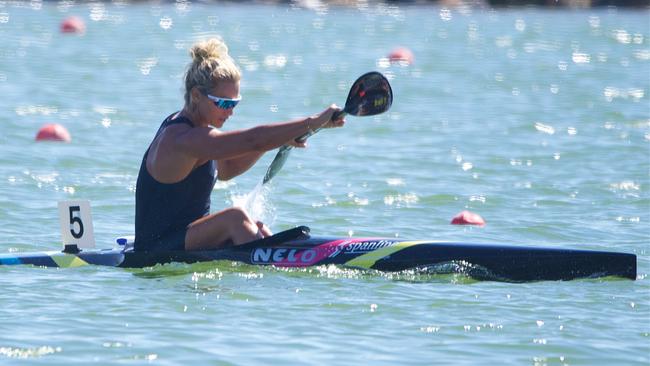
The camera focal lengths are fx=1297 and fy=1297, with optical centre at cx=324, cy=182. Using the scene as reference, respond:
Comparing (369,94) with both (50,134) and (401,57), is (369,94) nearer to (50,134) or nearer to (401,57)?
(50,134)

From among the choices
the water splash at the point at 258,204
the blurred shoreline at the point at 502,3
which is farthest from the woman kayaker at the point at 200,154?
the blurred shoreline at the point at 502,3

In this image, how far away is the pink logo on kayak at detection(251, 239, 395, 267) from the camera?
24.5ft

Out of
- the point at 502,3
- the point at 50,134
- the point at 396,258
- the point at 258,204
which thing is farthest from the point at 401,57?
the point at 502,3

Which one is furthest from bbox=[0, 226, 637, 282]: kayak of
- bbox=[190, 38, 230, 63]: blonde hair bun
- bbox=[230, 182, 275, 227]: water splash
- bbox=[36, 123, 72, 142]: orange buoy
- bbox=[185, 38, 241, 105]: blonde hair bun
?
bbox=[36, 123, 72, 142]: orange buoy

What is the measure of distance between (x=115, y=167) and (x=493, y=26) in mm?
31544

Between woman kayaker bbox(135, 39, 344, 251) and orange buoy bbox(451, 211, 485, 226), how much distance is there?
276 centimetres

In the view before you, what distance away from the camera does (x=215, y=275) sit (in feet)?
24.0

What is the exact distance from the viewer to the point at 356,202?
10.9 m

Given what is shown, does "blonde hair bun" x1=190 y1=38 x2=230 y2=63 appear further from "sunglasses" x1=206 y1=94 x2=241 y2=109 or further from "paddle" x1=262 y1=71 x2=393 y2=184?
"paddle" x1=262 y1=71 x2=393 y2=184

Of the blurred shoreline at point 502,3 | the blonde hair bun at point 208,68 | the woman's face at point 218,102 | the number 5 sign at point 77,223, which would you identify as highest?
the blurred shoreline at point 502,3

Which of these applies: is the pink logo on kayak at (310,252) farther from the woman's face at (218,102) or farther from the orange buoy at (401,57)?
the orange buoy at (401,57)

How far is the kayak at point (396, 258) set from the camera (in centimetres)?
744

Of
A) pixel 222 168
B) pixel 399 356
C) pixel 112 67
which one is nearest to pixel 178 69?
pixel 112 67

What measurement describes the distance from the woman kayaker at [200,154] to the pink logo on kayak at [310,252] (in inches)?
5.5
